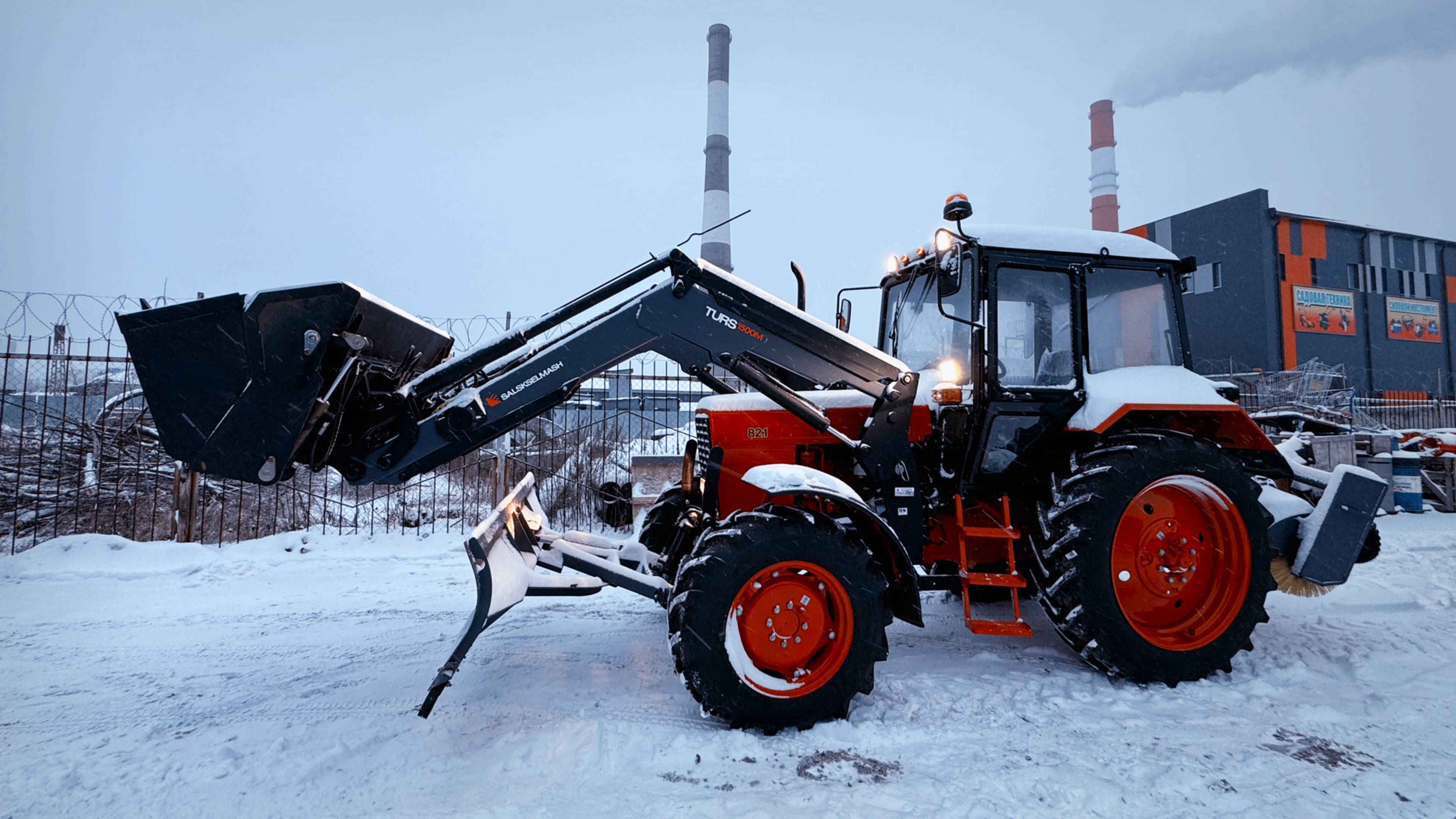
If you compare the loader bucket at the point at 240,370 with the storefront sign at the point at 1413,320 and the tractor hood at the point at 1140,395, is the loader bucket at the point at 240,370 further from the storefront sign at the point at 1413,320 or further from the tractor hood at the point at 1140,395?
the storefront sign at the point at 1413,320

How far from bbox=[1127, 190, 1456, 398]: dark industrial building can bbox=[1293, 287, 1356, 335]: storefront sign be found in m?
0.03

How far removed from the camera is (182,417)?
9.90 ft

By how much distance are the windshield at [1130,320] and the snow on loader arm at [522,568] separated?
3091 millimetres

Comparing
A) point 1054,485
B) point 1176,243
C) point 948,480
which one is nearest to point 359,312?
point 948,480

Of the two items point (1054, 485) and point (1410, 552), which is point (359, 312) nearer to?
point (1054, 485)

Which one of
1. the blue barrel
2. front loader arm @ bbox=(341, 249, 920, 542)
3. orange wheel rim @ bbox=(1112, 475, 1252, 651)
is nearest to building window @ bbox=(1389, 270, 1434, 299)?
the blue barrel

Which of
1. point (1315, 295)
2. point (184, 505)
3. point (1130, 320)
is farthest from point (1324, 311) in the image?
point (184, 505)

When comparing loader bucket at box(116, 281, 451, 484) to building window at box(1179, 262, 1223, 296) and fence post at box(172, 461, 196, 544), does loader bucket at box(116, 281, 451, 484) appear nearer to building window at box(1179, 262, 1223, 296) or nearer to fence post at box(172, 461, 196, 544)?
fence post at box(172, 461, 196, 544)

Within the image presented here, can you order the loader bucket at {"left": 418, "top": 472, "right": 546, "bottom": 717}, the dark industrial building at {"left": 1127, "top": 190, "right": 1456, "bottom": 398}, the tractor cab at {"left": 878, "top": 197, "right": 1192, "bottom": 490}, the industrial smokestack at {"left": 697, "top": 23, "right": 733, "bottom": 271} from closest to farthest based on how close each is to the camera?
the loader bucket at {"left": 418, "top": 472, "right": 546, "bottom": 717} → the tractor cab at {"left": 878, "top": 197, "right": 1192, "bottom": 490} → the dark industrial building at {"left": 1127, "top": 190, "right": 1456, "bottom": 398} → the industrial smokestack at {"left": 697, "top": 23, "right": 733, "bottom": 271}

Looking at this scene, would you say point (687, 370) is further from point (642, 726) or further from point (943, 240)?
point (642, 726)

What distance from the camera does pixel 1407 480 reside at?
352 inches

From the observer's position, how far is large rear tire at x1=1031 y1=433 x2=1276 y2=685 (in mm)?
3516

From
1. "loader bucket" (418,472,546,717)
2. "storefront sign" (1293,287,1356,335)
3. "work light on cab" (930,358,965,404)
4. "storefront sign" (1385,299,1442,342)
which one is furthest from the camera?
"storefront sign" (1385,299,1442,342)

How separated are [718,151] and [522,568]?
3923 centimetres
